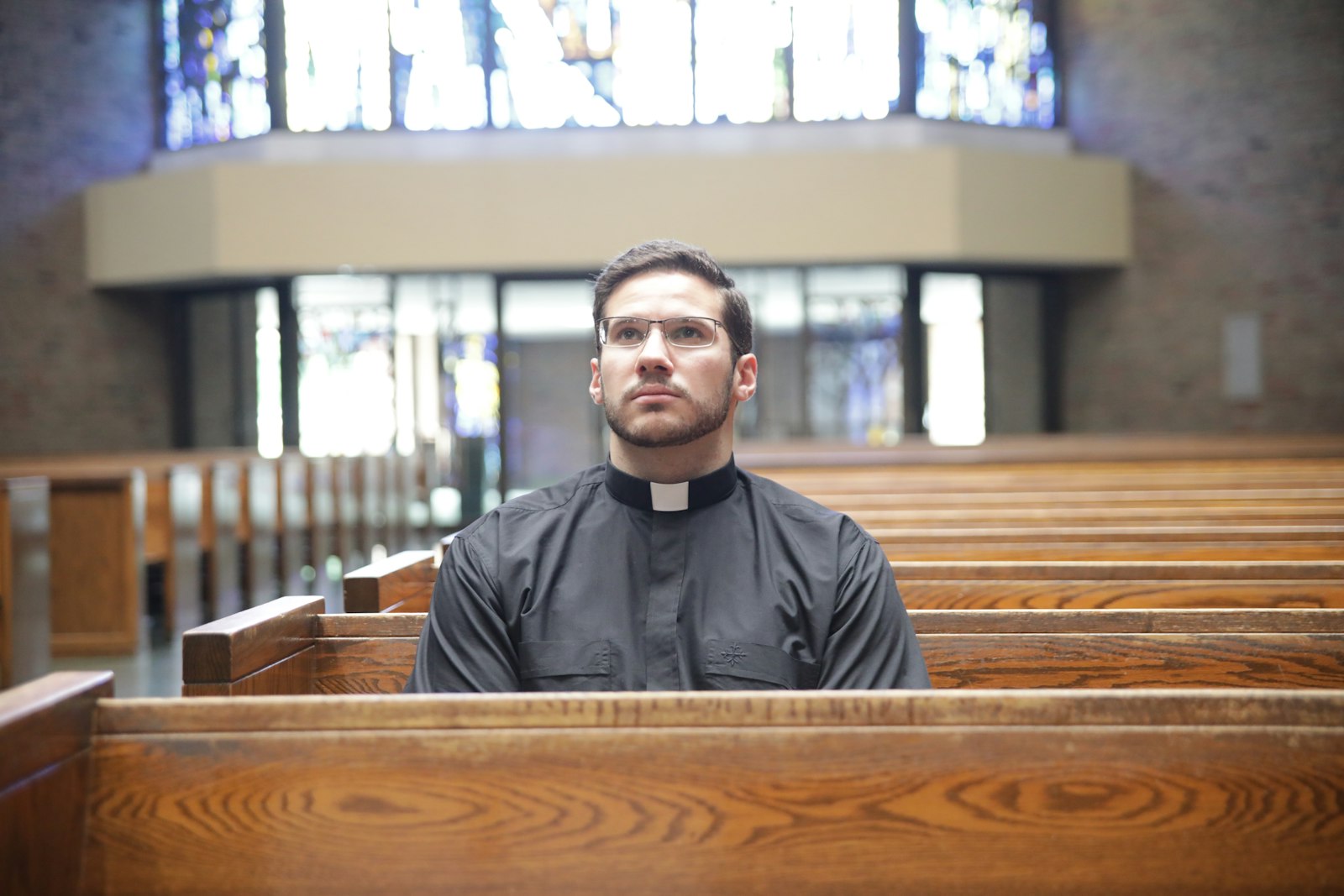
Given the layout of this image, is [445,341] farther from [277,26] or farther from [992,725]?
[992,725]

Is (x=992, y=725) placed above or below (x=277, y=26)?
below

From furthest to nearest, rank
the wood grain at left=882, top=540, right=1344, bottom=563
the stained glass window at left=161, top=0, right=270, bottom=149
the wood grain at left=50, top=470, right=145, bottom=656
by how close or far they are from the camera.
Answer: the stained glass window at left=161, top=0, right=270, bottom=149
the wood grain at left=50, top=470, right=145, bottom=656
the wood grain at left=882, top=540, right=1344, bottom=563

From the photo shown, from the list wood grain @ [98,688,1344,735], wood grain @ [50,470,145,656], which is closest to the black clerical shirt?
wood grain @ [98,688,1344,735]

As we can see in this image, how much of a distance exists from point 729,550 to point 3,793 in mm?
1049

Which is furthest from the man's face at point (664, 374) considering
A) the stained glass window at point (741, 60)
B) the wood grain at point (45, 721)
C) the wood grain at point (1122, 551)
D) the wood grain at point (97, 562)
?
the stained glass window at point (741, 60)

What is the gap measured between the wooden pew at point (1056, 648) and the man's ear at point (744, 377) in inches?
19.9

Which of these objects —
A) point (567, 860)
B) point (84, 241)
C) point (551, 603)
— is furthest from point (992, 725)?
point (84, 241)

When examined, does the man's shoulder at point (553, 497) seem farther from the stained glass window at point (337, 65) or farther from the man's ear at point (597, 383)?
the stained glass window at point (337, 65)

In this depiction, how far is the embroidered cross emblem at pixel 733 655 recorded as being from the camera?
5.48 ft

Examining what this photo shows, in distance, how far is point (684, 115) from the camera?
411 inches

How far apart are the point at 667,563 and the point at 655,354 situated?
1.07 ft

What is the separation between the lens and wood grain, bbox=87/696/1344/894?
1.08 meters

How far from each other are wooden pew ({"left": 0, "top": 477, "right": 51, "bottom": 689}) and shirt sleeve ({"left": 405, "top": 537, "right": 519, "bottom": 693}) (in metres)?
3.58

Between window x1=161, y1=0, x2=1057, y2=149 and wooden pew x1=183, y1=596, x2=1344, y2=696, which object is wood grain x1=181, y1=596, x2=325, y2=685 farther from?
window x1=161, y1=0, x2=1057, y2=149
